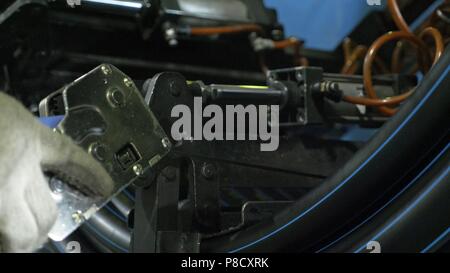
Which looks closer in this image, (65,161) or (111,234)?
(65,161)

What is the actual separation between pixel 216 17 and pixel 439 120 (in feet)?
2.94

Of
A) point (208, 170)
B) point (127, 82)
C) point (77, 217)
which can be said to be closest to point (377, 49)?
point (208, 170)

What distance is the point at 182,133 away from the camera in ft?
2.96

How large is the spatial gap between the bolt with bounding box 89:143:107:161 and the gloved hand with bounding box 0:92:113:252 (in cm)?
8

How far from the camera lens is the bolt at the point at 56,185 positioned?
66cm

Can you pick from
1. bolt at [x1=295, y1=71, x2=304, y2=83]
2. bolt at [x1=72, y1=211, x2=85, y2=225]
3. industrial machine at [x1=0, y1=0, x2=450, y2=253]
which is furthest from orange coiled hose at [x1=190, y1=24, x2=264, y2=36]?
bolt at [x1=72, y1=211, x2=85, y2=225]

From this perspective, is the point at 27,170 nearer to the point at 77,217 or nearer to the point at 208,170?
the point at 77,217

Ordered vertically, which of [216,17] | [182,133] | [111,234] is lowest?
[111,234]

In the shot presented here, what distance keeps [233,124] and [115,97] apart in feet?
0.97

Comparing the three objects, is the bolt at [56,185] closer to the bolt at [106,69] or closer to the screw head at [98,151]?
the screw head at [98,151]

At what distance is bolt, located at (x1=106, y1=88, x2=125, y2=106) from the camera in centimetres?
77

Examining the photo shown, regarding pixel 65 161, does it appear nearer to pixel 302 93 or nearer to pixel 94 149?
pixel 94 149

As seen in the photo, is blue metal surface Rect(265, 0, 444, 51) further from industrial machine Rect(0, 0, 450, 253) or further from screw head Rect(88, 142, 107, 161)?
screw head Rect(88, 142, 107, 161)
